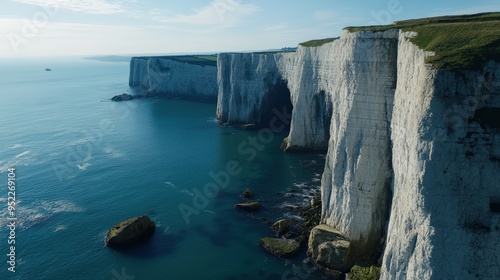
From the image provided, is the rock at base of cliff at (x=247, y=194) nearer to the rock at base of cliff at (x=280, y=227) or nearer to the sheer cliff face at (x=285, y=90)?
the rock at base of cliff at (x=280, y=227)

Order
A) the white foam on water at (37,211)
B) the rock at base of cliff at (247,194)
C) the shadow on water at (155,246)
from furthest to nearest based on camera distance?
the rock at base of cliff at (247,194)
the white foam on water at (37,211)
the shadow on water at (155,246)

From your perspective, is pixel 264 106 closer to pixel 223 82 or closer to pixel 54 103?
pixel 223 82

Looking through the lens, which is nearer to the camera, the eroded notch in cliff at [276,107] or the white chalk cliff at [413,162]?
the white chalk cliff at [413,162]

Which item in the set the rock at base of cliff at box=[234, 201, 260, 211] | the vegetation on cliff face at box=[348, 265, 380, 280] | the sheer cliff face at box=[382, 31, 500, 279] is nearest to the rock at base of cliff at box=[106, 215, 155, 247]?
the rock at base of cliff at box=[234, 201, 260, 211]

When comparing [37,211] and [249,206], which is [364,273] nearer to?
[249,206]

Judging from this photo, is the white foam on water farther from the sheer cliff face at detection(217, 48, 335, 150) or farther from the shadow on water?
the sheer cliff face at detection(217, 48, 335, 150)

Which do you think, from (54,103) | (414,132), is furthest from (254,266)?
(54,103)

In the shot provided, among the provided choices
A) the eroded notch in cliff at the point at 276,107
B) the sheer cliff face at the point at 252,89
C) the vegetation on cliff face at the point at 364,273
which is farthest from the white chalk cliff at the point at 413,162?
the sheer cliff face at the point at 252,89
